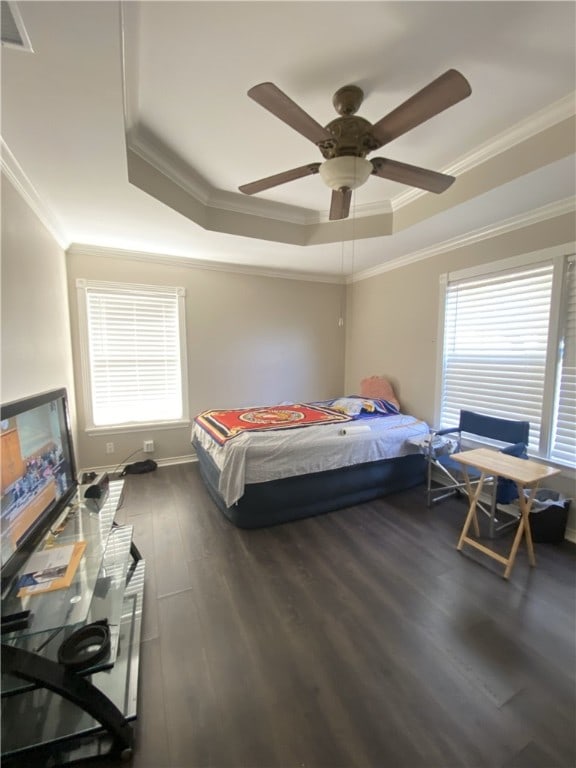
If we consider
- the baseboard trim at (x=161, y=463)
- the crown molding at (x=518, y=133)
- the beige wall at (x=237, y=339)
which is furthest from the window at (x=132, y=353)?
the crown molding at (x=518, y=133)

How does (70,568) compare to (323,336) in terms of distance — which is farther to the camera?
(323,336)

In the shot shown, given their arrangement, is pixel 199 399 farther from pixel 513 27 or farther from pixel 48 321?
pixel 513 27

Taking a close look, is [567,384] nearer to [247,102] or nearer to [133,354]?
[247,102]

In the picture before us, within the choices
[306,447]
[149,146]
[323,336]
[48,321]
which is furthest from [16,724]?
[323,336]

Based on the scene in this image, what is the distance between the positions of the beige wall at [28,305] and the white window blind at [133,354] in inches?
22.2

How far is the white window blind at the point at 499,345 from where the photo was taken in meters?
2.54

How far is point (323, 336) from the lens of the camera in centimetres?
466

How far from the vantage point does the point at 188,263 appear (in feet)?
12.2

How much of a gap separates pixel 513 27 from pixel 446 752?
2.90 m

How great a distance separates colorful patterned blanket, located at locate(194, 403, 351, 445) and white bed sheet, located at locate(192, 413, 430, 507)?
0.31 ft

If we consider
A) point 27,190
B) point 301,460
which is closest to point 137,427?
point 301,460

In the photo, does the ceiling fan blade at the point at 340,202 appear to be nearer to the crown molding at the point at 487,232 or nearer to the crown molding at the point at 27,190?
the crown molding at the point at 487,232

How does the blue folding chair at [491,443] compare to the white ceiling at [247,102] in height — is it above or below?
below

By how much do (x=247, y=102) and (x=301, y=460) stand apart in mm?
2381
